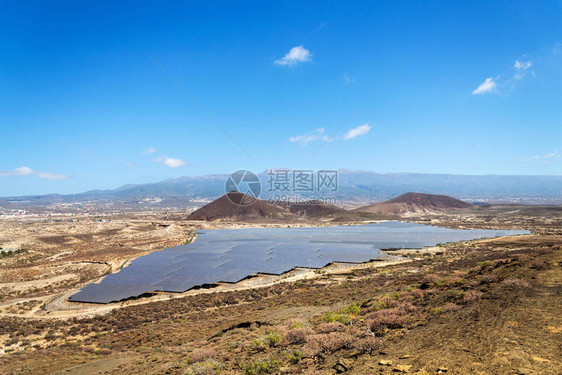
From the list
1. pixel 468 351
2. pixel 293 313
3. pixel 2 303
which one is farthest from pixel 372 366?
pixel 2 303

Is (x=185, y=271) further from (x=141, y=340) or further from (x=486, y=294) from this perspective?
(x=486, y=294)

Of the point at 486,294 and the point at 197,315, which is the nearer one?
the point at 486,294

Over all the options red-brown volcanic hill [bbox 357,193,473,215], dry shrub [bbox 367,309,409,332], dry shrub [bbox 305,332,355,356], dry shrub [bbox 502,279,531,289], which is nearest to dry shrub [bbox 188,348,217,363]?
dry shrub [bbox 305,332,355,356]

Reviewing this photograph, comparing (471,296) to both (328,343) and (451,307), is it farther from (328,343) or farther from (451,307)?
(328,343)

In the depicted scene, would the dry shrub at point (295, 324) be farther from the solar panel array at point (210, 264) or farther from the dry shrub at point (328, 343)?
the solar panel array at point (210, 264)

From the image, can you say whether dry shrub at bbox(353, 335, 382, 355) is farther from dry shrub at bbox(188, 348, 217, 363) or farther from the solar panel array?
the solar panel array

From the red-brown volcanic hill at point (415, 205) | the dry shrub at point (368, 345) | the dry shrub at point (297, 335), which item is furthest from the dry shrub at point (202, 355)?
the red-brown volcanic hill at point (415, 205)
